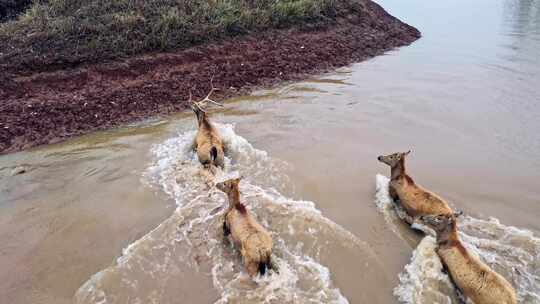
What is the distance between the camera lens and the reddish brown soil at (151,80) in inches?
401

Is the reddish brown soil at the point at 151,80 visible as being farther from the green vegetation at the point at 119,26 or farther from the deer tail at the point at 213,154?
the deer tail at the point at 213,154

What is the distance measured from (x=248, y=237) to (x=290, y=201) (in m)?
1.68

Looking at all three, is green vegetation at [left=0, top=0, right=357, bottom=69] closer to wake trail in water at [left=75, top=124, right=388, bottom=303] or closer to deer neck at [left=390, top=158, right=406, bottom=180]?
wake trail in water at [left=75, top=124, right=388, bottom=303]

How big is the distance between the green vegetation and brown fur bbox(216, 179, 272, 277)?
30.2 feet

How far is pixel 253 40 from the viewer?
15.3 metres

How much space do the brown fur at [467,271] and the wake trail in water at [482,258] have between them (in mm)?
214

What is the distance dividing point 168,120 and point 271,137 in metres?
3.15

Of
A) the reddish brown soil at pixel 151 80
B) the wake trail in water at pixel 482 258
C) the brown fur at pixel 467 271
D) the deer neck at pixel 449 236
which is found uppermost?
the reddish brown soil at pixel 151 80

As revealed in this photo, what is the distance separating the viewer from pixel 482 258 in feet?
17.4

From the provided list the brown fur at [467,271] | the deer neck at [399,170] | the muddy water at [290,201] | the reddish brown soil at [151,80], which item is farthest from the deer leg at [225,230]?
the reddish brown soil at [151,80]

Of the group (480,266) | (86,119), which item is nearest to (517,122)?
(480,266)

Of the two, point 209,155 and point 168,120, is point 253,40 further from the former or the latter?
point 209,155

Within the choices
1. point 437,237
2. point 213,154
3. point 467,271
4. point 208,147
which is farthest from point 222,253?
point 467,271

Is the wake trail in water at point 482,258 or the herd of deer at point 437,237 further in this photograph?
the wake trail in water at point 482,258
